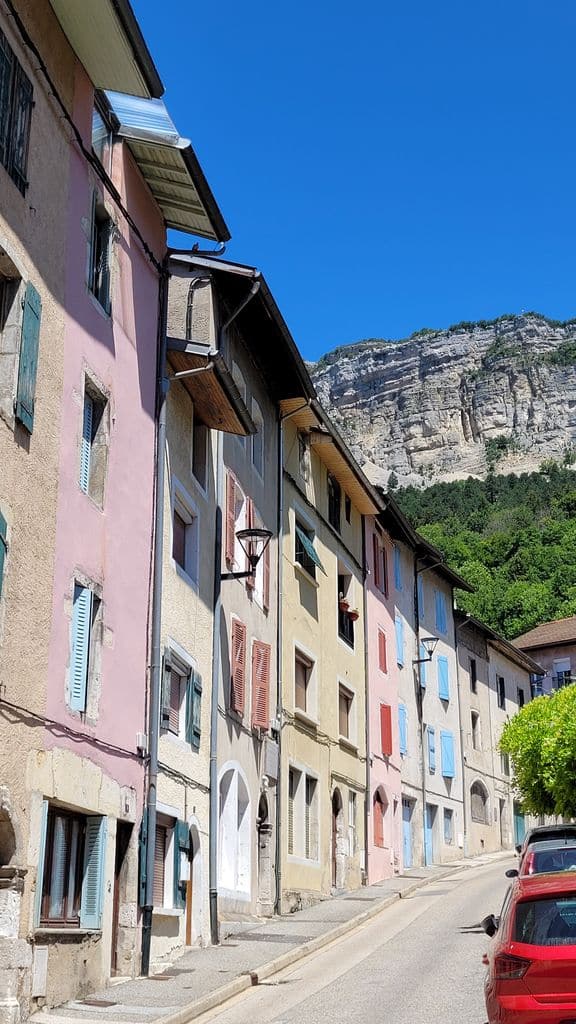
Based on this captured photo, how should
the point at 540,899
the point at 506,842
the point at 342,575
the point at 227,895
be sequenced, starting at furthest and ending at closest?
the point at 506,842 → the point at 342,575 → the point at 227,895 → the point at 540,899

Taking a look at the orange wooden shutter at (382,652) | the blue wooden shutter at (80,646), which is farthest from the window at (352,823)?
the blue wooden shutter at (80,646)

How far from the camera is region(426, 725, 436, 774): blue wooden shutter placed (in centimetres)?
3922

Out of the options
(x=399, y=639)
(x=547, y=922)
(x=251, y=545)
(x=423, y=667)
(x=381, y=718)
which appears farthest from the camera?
(x=423, y=667)

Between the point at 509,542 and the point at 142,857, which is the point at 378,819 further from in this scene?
the point at 509,542

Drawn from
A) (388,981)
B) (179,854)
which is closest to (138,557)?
(179,854)

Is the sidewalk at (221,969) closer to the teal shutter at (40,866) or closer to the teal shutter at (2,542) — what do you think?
the teal shutter at (40,866)

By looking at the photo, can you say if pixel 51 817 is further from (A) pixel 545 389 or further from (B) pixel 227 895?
(A) pixel 545 389

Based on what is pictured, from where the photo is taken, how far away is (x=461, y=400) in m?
164

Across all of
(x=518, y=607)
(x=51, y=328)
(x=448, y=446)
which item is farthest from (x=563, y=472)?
(x=51, y=328)

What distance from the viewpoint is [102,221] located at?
15.6 metres

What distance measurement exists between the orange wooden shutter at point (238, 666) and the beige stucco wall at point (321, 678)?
3128mm

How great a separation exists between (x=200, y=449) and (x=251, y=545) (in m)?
3.05

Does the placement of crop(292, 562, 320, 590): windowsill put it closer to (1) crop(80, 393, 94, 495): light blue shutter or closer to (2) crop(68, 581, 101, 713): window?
(1) crop(80, 393, 94, 495): light blue shutter

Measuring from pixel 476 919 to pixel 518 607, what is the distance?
5503 cm
